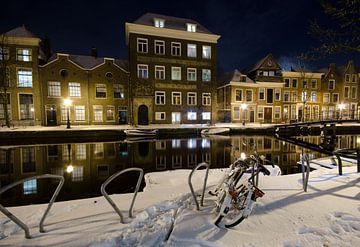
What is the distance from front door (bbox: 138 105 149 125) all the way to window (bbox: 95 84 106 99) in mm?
5061

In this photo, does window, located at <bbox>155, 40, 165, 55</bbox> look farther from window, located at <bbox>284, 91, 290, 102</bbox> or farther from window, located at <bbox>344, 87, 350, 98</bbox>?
window, located at <bbox>344, 87, 350, 98</bbox>

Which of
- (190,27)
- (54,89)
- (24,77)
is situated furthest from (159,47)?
(24,77)

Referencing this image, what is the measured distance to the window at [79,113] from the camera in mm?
25797

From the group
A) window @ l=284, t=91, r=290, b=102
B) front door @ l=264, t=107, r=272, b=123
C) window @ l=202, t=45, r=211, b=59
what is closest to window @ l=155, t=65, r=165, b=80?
window @ l=202, t=45, r=211, b=59

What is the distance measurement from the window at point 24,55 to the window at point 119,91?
34.1ft

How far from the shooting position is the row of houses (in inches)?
965

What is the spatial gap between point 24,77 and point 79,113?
24.7ft

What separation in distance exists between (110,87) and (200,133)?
1369 centimetres

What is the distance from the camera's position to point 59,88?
25.3 metres

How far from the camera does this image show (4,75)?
22703 millimetres

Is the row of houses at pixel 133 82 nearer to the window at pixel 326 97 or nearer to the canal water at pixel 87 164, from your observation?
the window at pixel 326 97

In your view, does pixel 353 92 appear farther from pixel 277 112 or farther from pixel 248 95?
pixel 248 95

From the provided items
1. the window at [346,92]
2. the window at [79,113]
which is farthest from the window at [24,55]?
the window at [346,92]

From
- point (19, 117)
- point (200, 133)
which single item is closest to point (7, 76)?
point (19, 117)
